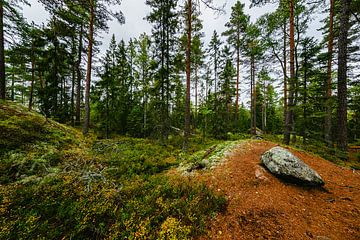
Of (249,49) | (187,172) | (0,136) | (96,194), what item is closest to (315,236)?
(187,172)

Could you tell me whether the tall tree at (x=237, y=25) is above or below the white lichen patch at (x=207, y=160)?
above

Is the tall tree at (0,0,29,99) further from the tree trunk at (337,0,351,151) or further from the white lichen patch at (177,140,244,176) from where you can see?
the tree trunk at (337,0,351,151)

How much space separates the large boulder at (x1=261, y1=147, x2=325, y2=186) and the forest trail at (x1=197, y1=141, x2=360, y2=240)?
0.73 ft

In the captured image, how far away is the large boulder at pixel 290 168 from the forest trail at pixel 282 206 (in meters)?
0.22

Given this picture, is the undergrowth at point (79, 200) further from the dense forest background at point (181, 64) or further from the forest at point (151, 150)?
the dense forest background at point (181, 64)

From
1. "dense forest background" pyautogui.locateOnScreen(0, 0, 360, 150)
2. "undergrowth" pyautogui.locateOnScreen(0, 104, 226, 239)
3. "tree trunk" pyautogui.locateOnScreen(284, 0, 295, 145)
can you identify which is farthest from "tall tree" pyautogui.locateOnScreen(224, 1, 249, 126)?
"undergrowth" pyautogui.locateOnScreen(0, 104, 226, 239)

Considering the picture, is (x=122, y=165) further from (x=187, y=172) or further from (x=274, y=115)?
(x=274, y=115)

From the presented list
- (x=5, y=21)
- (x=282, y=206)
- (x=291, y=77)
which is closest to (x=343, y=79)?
(x=291, y=77)

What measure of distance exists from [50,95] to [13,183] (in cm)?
1179

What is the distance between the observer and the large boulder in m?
3.94

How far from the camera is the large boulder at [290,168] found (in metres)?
3.94

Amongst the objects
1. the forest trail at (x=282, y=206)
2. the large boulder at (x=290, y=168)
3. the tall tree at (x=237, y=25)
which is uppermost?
the tall tree at (x=237, y=25)

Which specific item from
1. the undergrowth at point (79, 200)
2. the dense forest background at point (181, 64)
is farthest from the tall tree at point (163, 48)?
the undergrowth at point (79, 200)

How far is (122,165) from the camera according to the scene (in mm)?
5445
